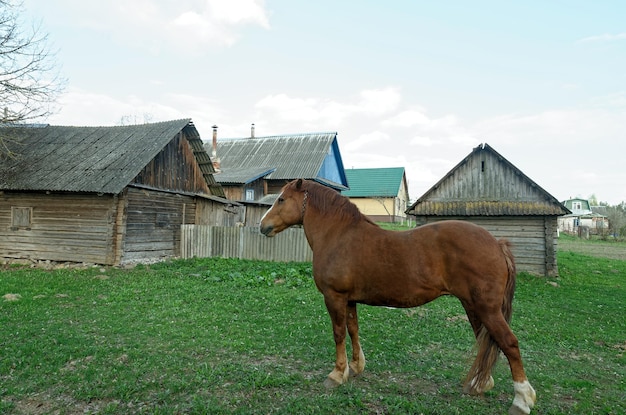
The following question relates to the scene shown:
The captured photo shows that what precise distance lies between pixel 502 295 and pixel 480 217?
12558mm

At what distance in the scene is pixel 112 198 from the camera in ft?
48.0

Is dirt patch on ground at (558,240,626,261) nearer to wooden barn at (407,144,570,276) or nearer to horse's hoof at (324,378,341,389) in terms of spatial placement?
wooden barn at (407,144,570,276)

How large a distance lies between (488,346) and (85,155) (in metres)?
18.1

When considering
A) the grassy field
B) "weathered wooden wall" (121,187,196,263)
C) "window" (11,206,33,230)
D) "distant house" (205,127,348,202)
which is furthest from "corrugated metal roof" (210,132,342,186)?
the grassy field

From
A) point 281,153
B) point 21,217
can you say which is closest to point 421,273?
point 21,217

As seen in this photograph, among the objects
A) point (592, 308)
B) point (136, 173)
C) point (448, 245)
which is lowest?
point (592, 308)

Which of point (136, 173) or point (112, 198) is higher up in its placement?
point (136, 173)

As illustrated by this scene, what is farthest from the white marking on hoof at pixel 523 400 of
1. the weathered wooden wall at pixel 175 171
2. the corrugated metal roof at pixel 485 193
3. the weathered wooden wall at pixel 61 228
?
the weathered wooden wall at pixel 175 171

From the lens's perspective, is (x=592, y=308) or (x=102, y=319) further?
(x=592, y=308)

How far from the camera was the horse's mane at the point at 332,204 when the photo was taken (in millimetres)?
4641

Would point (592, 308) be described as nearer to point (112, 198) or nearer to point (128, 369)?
point (128, 369)

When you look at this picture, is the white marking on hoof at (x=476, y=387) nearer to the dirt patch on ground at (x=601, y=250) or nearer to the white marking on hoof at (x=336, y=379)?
the white marking on hoof at (x=336, y=379)

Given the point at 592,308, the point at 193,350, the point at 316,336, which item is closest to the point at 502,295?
the point at 316,336

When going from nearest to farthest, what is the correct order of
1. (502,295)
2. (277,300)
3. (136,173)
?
(502,295) → (277,300) → (136,173)
